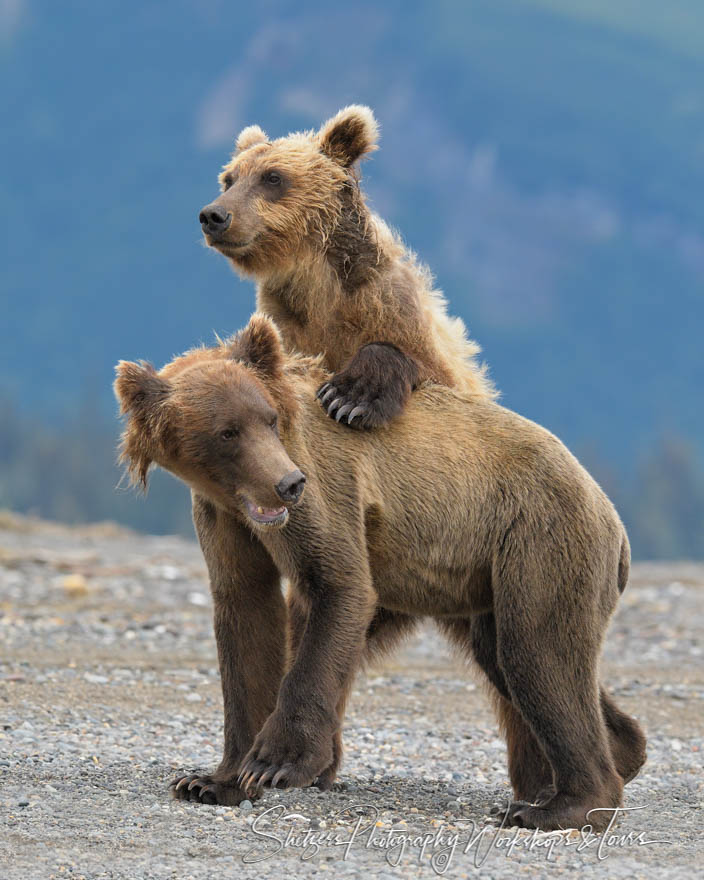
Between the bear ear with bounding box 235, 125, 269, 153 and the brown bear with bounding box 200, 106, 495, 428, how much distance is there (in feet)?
0.77

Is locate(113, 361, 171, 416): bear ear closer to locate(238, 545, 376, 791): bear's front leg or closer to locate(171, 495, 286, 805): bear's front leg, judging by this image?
locate(171, 495, 286, 805): bear's front leg

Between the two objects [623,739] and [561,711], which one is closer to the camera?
[561,711]

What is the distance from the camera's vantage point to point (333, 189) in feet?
24.0

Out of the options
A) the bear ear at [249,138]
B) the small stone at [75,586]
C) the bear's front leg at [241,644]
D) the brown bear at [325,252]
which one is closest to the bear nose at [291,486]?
the bear's front leg at [241,644]

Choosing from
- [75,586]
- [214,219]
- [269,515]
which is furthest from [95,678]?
[75,586]

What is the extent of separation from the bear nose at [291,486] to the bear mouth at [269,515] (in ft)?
0.25

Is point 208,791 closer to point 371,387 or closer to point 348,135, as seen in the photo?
point 371,387

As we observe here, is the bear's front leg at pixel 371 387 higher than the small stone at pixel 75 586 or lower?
higher

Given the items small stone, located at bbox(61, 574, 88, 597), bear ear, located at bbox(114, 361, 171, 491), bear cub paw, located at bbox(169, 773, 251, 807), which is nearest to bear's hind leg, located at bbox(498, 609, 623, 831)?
bear cub paw, located at bbox(169, 773, 251, 807)

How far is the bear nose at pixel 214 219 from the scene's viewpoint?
6762 mm

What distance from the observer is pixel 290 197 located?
23.3 feet

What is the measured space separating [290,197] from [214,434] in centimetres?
212

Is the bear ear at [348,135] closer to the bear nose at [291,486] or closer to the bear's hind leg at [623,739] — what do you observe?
the bear nose at [291,486]

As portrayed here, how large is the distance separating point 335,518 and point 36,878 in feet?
6.39
